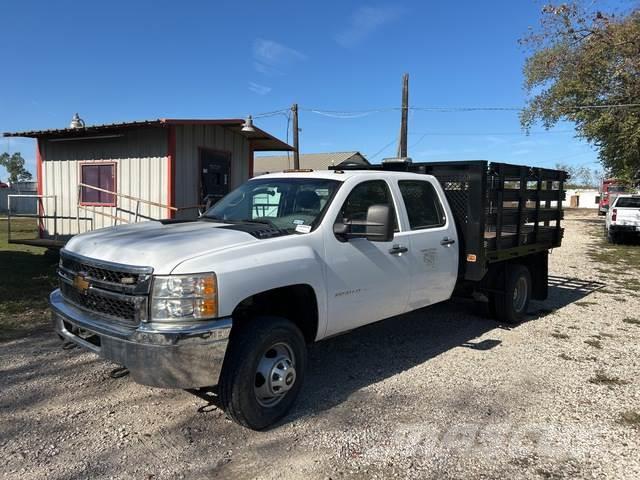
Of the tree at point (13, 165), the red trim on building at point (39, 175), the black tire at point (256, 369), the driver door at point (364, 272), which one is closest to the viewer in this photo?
the black tire at point (256, 369)

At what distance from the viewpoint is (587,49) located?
66.3ft

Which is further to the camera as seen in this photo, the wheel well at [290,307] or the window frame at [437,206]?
the window frame at [437,206]

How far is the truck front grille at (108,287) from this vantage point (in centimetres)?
326

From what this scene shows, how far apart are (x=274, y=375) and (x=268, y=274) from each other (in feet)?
2.50

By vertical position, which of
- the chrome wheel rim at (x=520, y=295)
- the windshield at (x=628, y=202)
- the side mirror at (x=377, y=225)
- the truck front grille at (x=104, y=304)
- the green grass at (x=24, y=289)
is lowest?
the green grass at (x=24, y=289)

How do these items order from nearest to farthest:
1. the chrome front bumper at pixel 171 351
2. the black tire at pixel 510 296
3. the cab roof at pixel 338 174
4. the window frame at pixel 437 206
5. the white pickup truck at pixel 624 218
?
the chrome front bumper at pixel 171 351, the cab roof at pixel 338 174, the window frame at pixel 437 206, the black tire at pixel 510 296, the white pickup truck at pixel 624 218

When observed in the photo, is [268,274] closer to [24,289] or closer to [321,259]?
[321,259]

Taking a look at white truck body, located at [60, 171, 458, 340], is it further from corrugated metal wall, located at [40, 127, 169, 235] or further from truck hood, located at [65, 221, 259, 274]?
corrugated metal wall, located at [40, 127, 169, 235]

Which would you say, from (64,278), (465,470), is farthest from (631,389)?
(64,278)

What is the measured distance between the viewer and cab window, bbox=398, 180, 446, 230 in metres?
5.07

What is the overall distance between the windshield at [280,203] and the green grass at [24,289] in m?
3.08

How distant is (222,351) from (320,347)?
2.46 m

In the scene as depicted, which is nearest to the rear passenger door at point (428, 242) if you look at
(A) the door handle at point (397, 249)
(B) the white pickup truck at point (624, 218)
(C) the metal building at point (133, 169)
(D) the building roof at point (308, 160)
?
(A) the door handle at point (397, 249)

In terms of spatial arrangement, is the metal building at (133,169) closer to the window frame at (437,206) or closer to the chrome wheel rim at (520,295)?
the window frame at (437,206)
